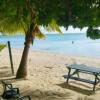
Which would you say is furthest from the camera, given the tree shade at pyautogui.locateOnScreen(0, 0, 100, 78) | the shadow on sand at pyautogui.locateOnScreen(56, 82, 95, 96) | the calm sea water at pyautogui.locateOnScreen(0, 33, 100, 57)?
the calm sea water at pyautogui.locateOnScreen(0, 33, 100, 57)

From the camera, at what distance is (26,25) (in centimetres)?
1154

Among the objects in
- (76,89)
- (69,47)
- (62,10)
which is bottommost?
(69,47)

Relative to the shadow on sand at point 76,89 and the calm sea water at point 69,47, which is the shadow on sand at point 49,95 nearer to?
the shadow on sand at point 76,89

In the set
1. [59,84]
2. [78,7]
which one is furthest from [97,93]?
[78,7]

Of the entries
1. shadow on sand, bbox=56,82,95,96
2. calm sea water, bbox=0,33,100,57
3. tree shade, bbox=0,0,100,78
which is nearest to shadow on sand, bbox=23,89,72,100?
shadow on sand, bbox=56,82,95,96

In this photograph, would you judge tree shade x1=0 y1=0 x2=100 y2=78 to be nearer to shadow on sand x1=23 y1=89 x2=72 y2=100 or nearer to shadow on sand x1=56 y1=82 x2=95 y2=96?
shadow on sand x1=23 y1=89 x2=72 y2=100

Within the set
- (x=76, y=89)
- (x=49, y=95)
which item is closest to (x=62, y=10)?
(x=49, y=95)

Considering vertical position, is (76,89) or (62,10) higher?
(62,10)

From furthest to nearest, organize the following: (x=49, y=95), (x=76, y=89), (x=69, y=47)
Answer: (x=69, y=47)
(x=76, y=89)
(x=49, y=95)

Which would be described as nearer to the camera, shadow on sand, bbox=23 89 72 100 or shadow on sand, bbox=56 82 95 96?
shadow on sand, bbox=23 89 72 100

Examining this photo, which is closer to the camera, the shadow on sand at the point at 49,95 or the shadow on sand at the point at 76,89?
the shadow on sand at the point at 49,95

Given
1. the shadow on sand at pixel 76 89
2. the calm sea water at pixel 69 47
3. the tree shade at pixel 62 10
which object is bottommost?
the calm sea water at pixel 69 47

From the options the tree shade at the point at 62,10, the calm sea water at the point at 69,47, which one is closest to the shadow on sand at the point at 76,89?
the tree shade at the point at 62,10

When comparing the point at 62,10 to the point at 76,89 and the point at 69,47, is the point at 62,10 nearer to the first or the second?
the point at 76,89
